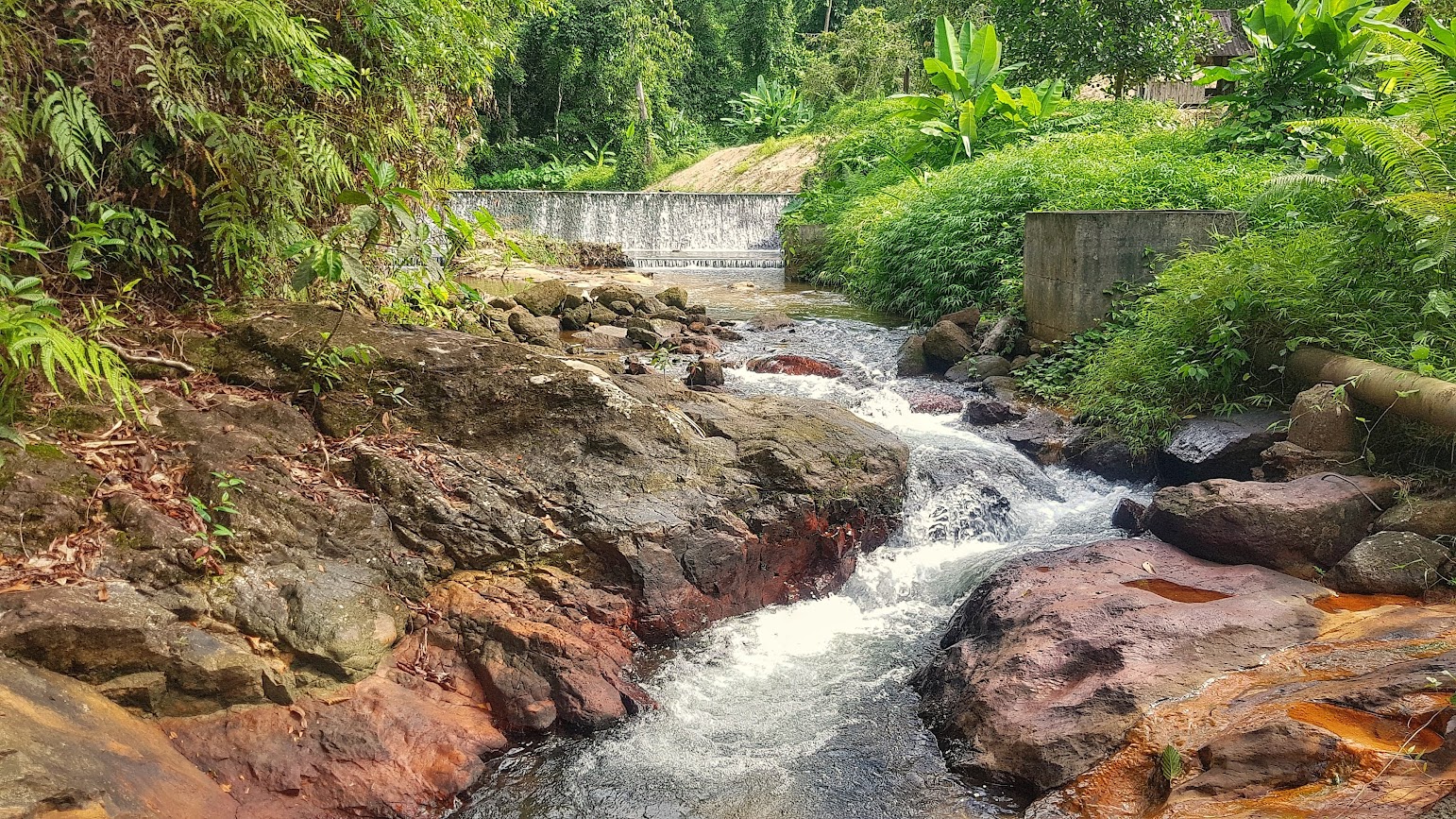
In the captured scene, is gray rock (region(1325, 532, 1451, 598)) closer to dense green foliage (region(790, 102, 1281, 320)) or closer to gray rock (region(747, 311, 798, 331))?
dense green foliage (region(790, 102, 1281, 320))

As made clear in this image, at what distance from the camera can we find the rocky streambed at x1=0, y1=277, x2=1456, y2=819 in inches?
130

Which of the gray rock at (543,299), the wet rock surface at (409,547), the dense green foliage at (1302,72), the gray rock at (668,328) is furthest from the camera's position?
the gray rock at (543,299)

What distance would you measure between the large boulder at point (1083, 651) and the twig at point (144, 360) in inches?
149

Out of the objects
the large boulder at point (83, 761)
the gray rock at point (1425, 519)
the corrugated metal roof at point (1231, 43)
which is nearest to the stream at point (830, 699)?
the large boulder at point (83, 761)

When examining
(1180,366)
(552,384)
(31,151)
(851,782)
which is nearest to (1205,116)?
(1180,366)

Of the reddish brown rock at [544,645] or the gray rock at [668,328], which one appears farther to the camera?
the gray rock at [668,328]

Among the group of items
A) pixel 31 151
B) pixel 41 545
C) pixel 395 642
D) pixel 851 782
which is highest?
pixel 31 151

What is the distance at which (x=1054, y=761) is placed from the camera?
145 inches

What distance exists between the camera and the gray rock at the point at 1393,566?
444 cm

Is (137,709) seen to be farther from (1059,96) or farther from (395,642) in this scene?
(1059,96)

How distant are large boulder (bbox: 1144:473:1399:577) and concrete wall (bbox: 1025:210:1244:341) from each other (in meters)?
3.73

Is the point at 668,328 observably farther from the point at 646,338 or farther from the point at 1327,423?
the point at 1327,423

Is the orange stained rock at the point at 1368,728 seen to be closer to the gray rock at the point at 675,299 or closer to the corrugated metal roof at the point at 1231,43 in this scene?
the gray rock at the point at 675,299

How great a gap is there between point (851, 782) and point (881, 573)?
2.04m
